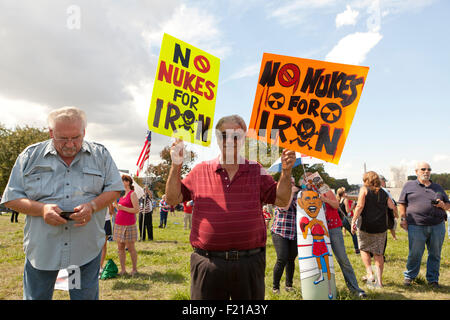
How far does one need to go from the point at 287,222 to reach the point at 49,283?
11.4 feet

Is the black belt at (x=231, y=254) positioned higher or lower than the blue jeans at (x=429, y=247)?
higher

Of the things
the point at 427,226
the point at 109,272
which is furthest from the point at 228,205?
the point at 427,226

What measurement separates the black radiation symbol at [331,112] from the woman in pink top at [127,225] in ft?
13.3

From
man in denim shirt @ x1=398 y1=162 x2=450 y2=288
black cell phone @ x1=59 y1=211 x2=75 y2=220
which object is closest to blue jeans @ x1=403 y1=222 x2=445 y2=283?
man in denim shirt @ x1=398 y1=162 x2=450 y2=288

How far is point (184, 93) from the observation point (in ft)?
10.6

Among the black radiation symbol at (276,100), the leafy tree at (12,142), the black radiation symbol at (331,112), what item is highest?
the leafy tree at (12,142)

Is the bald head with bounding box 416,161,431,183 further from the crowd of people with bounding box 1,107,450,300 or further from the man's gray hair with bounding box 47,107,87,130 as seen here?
the man's gray hair with bounding box 47,107,87,130

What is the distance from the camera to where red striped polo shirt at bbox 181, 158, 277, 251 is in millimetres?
2465

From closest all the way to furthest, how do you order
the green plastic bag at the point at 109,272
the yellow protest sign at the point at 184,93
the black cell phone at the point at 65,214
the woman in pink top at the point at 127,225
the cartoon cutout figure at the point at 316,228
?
the black cell phone at the point at 65,214 < the yellow protest sign at the point at 184,93 < the cartoon cutout figure at the point at 316,228 < the green plastic bag at the point at 109,272 < the woman in pink top at the point at 127,225

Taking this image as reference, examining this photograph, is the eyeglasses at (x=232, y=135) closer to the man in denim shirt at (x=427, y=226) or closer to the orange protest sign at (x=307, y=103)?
the orange protest sign at (x=307, y=103)

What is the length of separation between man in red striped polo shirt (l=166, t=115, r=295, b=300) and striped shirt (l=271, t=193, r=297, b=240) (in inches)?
95.7

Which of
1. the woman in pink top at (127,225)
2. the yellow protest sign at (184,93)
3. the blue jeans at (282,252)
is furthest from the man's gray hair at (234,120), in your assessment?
the woman in pink top at (127,225)

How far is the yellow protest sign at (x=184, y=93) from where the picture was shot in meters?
3.08

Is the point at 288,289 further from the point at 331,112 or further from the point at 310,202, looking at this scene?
the point at 331,112
